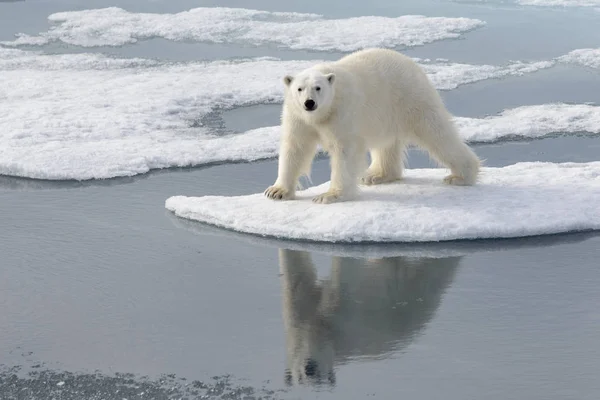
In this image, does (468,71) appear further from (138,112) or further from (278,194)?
(278,194)

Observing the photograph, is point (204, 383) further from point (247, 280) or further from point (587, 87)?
point (587, 87)

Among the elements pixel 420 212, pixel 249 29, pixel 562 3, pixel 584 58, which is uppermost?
pixel 562 3

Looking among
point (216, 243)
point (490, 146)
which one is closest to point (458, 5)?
point (490, 146)

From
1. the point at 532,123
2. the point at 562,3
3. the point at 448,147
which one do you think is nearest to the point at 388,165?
the point at 448,147

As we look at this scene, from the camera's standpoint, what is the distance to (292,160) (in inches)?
232

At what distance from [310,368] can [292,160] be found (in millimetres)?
2219

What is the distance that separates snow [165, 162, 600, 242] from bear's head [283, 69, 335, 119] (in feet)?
1.97

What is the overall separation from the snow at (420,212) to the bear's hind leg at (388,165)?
0.37 ft

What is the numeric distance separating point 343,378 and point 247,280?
1.21 m

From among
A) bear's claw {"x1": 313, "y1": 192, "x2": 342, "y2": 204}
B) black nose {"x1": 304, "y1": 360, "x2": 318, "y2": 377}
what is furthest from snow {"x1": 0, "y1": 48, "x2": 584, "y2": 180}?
black nose {"x1": 304, "y1": 360, "x2": 318, "y2": 377}

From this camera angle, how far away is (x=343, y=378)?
3803 mm

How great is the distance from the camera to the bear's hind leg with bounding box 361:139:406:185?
6.34 m

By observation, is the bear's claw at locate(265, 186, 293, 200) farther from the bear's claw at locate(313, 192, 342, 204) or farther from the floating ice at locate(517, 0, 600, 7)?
the floating ice at locate(517, 0, 600, 7)

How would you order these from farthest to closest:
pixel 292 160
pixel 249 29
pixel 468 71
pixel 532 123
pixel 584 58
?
pixel 249 29
pixel 584 58
pixel 468 71
pixel 532 123
pixel 292 160
